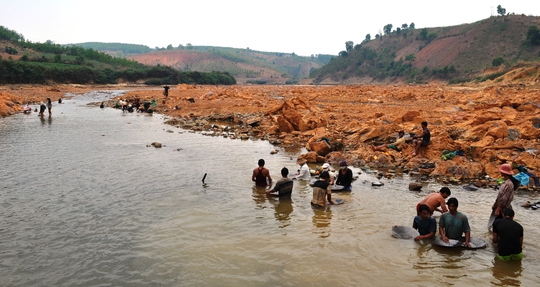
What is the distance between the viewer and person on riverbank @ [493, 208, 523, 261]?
679 centimetres

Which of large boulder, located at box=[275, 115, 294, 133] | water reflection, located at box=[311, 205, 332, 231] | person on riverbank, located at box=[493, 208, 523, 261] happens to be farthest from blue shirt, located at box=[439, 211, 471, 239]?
large boulder, located at box=[275, 115, 294, 133]

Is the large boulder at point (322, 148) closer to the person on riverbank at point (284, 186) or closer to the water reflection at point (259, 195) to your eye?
the water reflection at point (259, 195)

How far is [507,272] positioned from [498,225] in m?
0.84

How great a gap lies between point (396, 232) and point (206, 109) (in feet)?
79.1

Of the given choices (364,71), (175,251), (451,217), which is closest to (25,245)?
(175,251)

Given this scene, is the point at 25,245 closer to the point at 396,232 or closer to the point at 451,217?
the point at 396,232

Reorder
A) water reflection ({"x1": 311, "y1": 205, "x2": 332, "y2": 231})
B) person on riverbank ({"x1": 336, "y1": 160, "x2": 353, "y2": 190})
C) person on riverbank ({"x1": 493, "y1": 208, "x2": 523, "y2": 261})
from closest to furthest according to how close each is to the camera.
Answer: person on riverbank ({"x1": 493, "y1": 208, "x2": 523, "y2": 261})
water reflection ({"x1": 311, "y1": 205, "x2": 332, "y2": 231})
person on riverbank ({"x1": 336, "y1": 160, "x2": 353, "y2": 190})

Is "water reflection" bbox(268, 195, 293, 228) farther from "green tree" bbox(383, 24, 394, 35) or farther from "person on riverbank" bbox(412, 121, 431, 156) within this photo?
"green tree" bbox(383, 24, 394, 35)

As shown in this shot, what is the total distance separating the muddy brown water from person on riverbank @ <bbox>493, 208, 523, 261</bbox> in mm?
188

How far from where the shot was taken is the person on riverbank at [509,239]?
Result: 6785 mm

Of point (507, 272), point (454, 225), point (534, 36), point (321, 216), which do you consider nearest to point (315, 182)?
point (321, 216)

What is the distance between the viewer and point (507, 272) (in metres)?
6.63

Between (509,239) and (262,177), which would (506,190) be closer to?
(509,239)

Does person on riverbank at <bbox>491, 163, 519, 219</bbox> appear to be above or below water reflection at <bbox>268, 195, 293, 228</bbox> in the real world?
above
